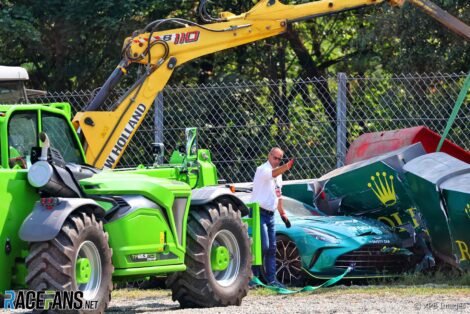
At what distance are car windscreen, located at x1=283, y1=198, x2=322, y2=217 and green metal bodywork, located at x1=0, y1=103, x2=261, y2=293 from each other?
3194 millimetres

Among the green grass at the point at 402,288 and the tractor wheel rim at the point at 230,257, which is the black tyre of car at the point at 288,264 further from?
the tractor wheel rim at the point at 230,257

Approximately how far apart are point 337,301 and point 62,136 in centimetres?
315

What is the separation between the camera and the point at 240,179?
1642cm

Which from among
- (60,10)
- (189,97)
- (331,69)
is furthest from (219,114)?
(331,69)

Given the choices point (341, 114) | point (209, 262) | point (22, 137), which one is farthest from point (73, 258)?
point (341, 114)

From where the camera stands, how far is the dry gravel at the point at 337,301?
36.1 ft

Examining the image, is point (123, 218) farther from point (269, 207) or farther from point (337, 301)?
point (269, 207)

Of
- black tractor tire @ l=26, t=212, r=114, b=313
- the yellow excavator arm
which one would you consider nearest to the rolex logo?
the yellow excavator arm

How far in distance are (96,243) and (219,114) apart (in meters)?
6.43

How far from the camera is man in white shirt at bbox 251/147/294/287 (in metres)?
13.5

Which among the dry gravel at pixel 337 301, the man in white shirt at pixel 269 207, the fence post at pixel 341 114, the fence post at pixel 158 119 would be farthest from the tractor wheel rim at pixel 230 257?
the fence post at pixel 158 119

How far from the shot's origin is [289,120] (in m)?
16.4

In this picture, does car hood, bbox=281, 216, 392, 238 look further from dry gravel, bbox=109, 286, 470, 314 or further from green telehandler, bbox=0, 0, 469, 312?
green telehandler, bbox=0, 0, 469, 312

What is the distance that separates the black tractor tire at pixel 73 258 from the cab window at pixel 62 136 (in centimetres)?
106
